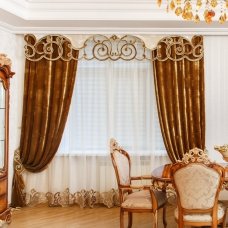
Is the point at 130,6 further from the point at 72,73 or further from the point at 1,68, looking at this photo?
the point at 1,68

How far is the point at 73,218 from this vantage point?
468 centimetres

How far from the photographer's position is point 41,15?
480cm

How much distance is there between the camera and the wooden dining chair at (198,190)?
3178mm

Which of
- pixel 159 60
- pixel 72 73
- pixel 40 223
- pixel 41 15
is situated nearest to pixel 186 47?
pixel 159 60

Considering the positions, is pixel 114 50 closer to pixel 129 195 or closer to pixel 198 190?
pixel 129 195

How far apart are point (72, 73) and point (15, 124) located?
1091 millimetres

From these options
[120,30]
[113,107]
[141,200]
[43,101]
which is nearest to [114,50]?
[120,30]

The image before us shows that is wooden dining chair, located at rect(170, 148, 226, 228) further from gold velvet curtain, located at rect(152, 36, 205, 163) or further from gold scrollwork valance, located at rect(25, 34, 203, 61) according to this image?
gold scrollwork valance, located at rect(25, 34, 203, 61)

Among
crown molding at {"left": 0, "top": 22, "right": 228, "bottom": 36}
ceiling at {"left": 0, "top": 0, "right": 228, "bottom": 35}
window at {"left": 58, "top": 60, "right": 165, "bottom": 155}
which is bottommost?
window at {"left": 58, "top": 60, "right": 165, "bottom": 155}

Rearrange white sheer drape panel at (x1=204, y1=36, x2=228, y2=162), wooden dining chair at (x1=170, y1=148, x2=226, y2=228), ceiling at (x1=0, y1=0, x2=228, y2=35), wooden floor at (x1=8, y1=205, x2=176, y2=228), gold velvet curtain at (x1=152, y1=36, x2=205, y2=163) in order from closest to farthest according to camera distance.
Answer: wooden dining chair at (x1=170, y1=148, x2=226, y2=228)
wooden floor at (x1=8, y1=205, x2=176, y2=228)
ceiling at (x1=0, y1=0, x2=228, y2=35)
gold velvet curtain at (x1=152, y1=36, x2=205, y2=163)
white sheer drape panel at (x1=204, y1=36, x2=228, y2=162)

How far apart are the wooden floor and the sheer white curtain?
0.31 metres

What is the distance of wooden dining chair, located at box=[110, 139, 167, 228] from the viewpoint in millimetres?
3756

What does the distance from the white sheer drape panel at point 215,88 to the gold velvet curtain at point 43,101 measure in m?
1.92

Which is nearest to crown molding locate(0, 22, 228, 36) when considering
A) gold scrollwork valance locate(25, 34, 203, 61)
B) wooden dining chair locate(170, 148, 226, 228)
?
gold scrollwork valance locate(25, 34, 203, 61)
